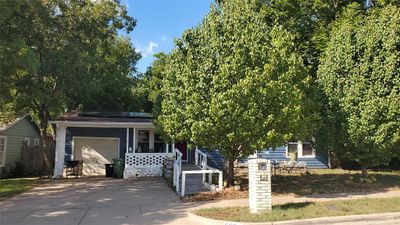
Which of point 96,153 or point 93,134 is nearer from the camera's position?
point 93,134

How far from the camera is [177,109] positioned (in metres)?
13.6

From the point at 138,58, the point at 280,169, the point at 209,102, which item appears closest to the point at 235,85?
the point at 209,102

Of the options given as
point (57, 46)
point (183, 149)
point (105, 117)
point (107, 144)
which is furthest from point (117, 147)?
point (57, 46)

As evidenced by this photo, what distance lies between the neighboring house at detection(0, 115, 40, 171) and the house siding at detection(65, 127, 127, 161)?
→ 403cm

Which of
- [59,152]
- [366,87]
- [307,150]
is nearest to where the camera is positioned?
[366,87]

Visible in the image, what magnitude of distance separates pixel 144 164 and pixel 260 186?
10609mm

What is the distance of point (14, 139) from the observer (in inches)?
968

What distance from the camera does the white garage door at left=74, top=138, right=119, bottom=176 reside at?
21906 mm

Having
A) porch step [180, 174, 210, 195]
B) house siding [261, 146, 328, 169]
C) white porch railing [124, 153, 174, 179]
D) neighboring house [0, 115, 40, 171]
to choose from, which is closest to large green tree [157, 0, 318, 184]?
porch step [180, 174, 210, 195]

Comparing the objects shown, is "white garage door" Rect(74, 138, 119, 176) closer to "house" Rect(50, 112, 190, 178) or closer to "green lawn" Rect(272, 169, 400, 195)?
"house" Rect(50, 112, 190, 178)

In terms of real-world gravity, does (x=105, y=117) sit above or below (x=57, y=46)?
below

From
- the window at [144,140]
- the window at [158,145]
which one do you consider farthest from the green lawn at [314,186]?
the window at [144,140]

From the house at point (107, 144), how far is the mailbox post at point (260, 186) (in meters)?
10.2

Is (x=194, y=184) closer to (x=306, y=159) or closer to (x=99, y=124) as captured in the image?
(x=99, y=124)
